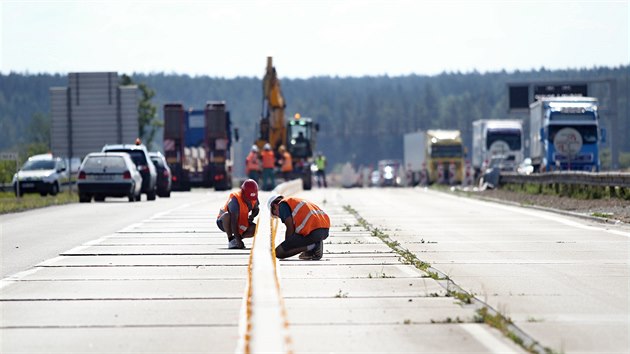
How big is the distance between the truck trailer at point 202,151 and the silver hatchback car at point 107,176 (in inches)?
676

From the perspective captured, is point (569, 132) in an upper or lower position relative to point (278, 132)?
lower

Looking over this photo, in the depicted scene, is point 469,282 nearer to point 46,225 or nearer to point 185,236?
point 185,236

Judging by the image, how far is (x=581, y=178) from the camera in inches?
1409

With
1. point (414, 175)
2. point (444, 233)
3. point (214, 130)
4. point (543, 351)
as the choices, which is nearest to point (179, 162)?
point (214, 130)

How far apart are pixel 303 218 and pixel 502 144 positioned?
54094 millimetres

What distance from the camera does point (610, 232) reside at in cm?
2208

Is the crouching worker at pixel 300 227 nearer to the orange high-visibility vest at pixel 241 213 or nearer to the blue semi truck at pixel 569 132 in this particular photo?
the orange high-visibility vest at pixel 241 213

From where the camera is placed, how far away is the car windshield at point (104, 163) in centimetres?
3775

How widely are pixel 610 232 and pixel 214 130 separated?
1416 inches

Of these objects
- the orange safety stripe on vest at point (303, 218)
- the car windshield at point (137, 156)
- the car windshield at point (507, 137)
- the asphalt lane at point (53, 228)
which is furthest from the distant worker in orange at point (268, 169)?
the orange safety stripe on vest at point (303, 218)

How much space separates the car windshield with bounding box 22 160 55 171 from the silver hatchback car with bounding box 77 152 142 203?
1398 centimetres

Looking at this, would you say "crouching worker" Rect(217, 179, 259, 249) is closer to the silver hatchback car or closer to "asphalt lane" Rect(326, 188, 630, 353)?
"asphalt lane" Rect(326, 188, 630, 353)

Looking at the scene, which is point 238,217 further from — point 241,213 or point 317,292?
point 317,292

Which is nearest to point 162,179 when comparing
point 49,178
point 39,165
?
point 49,178
